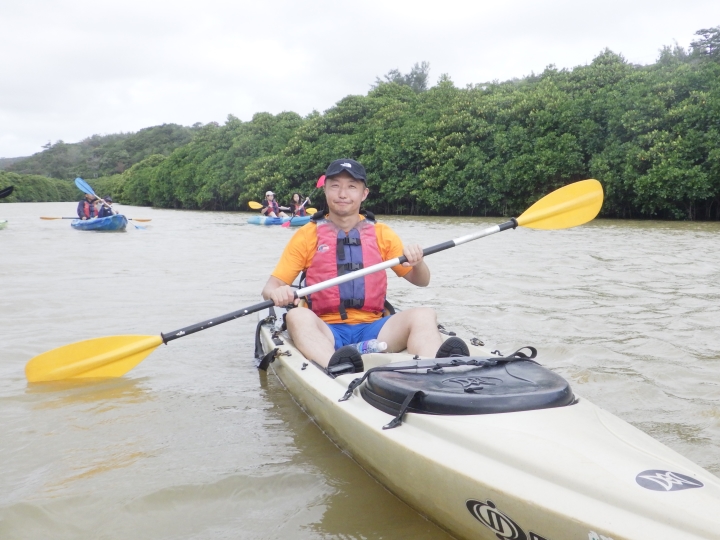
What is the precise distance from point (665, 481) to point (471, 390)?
59 centimetres

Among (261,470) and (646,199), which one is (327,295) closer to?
(261,470)

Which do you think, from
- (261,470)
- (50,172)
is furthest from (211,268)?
(50,172)

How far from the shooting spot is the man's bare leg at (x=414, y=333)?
2.73 metres

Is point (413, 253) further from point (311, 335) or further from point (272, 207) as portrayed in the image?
point (272, 207)

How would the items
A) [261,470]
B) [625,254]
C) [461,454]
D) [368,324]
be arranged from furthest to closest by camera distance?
[625,254], [368,324], [261,470], [461,454]

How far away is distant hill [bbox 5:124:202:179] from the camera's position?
67500mm

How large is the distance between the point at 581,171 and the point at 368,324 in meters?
16.3

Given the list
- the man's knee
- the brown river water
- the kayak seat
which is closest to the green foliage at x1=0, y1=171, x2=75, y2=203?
the brown river water

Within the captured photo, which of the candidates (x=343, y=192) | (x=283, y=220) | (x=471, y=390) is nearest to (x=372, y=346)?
(x=343, y=192)

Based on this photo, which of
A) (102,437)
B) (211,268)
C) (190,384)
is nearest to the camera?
(102,437)

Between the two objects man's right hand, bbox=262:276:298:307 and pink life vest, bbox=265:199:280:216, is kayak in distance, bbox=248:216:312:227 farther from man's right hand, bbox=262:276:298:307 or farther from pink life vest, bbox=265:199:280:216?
man's right hand, bbox=262:276:298:307

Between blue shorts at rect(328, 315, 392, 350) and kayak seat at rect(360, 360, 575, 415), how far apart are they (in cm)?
94

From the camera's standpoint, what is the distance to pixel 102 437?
8.79 ft

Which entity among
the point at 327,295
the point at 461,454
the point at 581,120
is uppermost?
the point at 581,120
